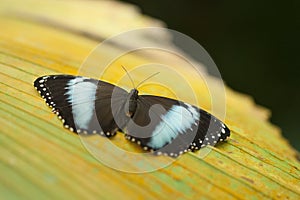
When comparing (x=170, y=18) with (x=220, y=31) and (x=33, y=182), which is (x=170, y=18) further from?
(x=33, y=182)

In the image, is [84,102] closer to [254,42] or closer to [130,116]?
[130,116]

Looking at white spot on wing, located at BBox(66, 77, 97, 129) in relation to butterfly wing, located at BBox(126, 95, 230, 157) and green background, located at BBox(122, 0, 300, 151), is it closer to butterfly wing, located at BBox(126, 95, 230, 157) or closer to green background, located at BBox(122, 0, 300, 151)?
butterfly wing, located at BBox(126, 95, 230, 157)

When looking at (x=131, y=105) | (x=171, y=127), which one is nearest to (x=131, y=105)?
(x=131, y=105)

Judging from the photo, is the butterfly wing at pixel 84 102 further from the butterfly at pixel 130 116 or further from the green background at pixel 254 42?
the green background at pixel 254 42

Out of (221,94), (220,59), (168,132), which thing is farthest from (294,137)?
(168,132)

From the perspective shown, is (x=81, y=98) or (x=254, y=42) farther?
(x=254, y=42)

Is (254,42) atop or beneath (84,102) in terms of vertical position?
beneath
